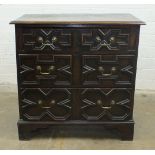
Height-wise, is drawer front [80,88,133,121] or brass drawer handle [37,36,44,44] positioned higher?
brass drawer handle [37,36,44,44]

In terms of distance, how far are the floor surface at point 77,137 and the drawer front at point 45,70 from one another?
45cm

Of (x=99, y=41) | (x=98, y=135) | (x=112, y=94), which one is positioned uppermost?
(x=99, y=41)

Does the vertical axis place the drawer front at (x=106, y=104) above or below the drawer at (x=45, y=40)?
below

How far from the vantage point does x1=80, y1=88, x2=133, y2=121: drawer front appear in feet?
7.27

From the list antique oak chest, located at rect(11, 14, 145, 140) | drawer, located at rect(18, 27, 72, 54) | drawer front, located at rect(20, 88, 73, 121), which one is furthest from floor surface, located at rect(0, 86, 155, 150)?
drawer, located at rect(18, 27, 72, 54)

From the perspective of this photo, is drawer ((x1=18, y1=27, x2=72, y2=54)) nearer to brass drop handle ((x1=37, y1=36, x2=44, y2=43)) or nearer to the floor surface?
brass drop handle ((x1=37, y1=36, x2=44, y2=43))

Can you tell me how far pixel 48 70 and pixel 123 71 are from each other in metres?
0.53

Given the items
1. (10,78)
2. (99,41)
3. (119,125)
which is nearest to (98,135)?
(119,125)

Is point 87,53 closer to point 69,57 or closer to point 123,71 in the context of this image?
point 69,57

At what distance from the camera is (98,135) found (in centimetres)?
242

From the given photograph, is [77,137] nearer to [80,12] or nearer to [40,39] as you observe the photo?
[40,39]

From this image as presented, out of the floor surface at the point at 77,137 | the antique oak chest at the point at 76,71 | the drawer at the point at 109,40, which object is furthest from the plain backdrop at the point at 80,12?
the drawer at the point at 109,40

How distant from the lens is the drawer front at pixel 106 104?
2.21 meters

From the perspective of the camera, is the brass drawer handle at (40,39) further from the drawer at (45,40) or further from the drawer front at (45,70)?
the drawer front at (45,70)
